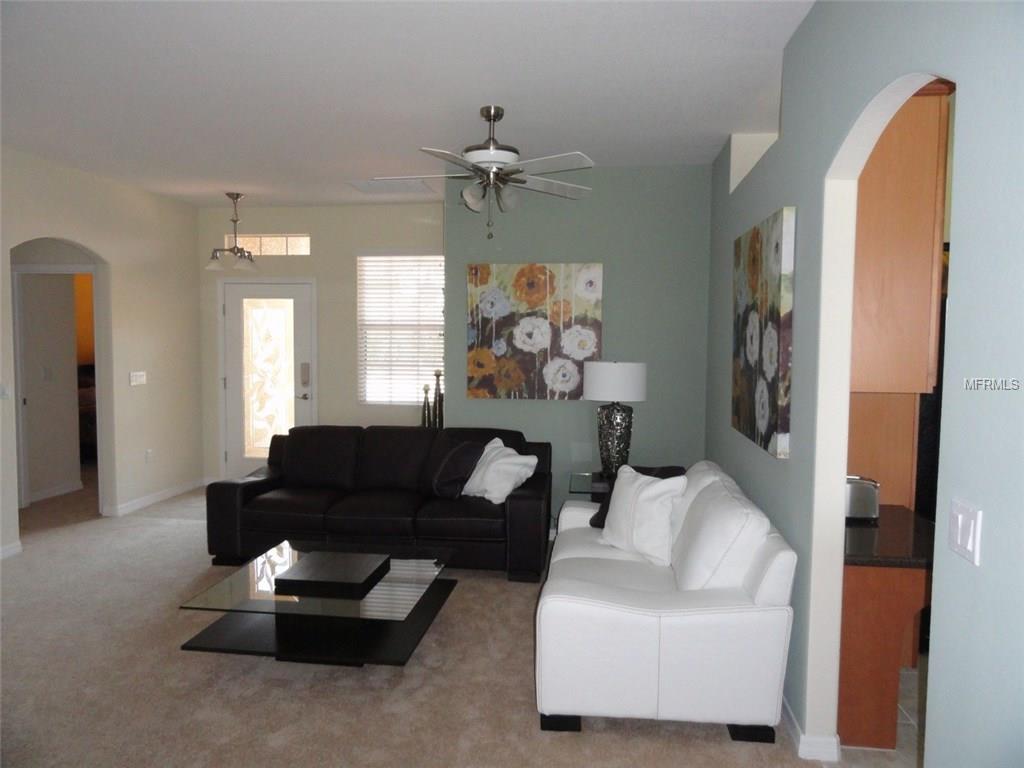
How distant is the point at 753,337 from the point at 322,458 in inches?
125

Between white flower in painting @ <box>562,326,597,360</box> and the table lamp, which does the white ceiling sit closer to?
white flower in painting @ <box>562,326,597,360</box>

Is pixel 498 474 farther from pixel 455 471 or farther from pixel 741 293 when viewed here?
pixel 741 293

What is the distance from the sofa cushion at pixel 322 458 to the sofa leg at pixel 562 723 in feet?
8.91

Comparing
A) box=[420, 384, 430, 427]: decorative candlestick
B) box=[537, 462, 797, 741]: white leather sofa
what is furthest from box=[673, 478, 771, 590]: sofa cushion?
box=[420, 384, 430, 427]: decorative candlestick

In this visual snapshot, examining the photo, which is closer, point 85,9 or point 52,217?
point 85,9

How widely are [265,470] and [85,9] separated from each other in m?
3.23

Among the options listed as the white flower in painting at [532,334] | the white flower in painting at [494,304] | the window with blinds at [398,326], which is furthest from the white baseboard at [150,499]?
the white flower in painting at [532,334]

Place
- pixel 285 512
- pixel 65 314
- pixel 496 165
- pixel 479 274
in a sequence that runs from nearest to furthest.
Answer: pixel 496 165, pixel 285 512, pixel 479 274, pixel 65 314

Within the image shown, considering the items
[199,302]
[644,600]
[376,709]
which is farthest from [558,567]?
[199,302]

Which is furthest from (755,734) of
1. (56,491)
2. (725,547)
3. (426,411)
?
(56,491)

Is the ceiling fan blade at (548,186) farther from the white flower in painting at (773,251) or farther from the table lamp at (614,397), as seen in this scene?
the table lamp at (614,397)

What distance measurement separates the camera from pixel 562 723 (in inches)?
110

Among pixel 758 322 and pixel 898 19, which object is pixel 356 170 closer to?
pixel 758 322

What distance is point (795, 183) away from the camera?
9.24 feet
